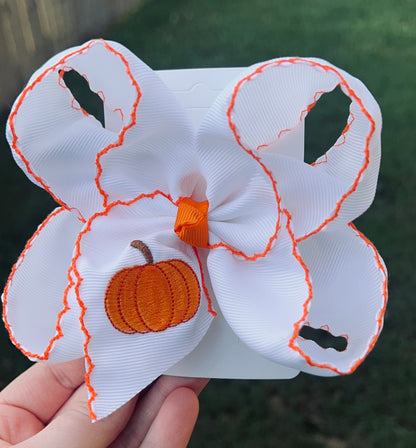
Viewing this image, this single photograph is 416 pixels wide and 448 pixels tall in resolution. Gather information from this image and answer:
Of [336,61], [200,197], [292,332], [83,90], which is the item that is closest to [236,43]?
[336,61]

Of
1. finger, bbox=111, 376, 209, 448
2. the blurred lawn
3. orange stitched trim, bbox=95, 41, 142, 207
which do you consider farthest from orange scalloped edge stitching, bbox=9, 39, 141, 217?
the blurred lawn

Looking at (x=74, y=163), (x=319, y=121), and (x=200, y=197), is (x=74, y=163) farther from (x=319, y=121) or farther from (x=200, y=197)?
(x=319, y=121)

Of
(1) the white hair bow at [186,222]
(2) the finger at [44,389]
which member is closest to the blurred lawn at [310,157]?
(2) the finger at [44,389]

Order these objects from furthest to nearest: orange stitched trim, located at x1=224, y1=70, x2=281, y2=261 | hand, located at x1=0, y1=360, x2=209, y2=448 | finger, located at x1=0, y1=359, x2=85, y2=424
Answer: finger, located at x1=0, y1=359, x2=85, y2=424 → hand, located at x1=0, y1=360, x2=209, y2=448 → orange stitched trim, located at x1=224, y1=70, x2=281, y2=261

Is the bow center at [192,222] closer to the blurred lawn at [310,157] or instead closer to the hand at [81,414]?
the hand at [81,414]

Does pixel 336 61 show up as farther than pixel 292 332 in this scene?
Yes

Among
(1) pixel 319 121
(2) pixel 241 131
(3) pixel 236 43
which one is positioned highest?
(2) pixel 241 131

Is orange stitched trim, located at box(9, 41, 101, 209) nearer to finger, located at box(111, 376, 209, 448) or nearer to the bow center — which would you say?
the bow center
